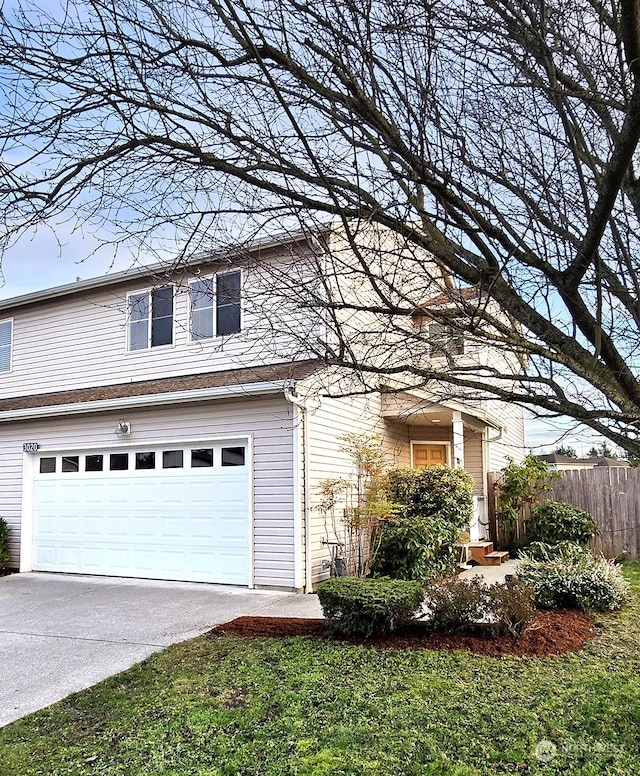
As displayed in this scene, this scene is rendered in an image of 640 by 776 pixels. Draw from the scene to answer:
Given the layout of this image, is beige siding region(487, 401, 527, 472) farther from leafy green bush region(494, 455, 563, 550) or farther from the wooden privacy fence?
the wooden privacy fence

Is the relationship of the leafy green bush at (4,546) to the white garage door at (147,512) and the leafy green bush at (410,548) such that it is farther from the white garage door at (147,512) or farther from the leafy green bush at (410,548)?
the leafy green bush at (410,548)

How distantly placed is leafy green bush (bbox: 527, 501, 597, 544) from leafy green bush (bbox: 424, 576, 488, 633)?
21.4 ft

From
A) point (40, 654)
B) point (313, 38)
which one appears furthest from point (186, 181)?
point (40, 654)

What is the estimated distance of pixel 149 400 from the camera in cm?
1106

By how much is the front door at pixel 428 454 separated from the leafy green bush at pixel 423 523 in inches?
131

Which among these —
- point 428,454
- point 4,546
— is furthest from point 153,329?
point 428,454

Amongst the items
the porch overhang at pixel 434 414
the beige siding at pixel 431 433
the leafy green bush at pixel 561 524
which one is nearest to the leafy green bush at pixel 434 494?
the porch overhang at pixel 434 414

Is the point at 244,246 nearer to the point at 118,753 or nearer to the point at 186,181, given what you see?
the point at 186,181

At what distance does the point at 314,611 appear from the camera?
27.4 ft

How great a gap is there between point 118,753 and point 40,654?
316cm

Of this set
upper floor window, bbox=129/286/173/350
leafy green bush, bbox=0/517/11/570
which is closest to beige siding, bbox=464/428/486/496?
upper floor window, bbox=129/286/173/350

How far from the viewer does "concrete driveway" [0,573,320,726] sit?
5996mm

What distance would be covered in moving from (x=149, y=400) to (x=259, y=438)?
6.92ft

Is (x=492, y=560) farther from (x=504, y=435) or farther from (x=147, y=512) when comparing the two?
(x=147, y=512)
